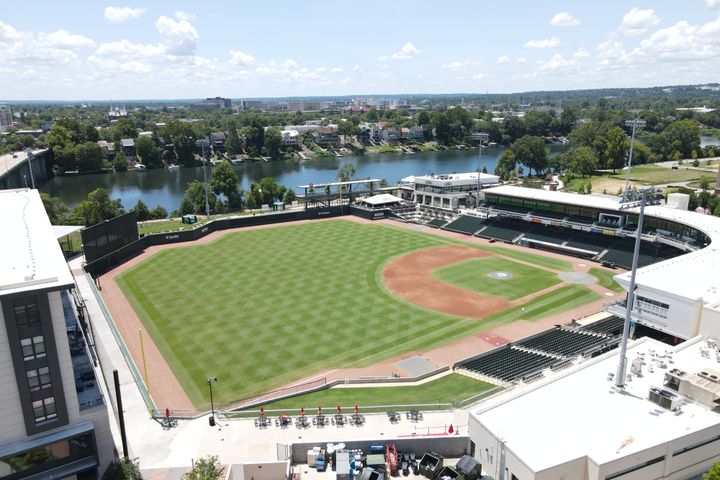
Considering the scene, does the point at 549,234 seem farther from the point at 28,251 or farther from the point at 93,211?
the point at 93,211

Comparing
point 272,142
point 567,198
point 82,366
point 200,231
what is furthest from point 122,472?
point 272,142

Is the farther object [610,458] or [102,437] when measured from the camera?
[102,437]

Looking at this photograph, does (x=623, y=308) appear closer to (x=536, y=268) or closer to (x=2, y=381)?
(x=536, y=268)

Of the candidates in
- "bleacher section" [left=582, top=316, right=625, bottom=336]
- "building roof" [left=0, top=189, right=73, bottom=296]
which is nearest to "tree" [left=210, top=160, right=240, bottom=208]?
"building roof" [left=0, top=189, right=73, bottom=296]

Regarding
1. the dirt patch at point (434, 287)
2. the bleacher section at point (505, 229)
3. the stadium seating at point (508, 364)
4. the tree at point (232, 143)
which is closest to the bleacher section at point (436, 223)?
the bleacher section at point (505, 229)

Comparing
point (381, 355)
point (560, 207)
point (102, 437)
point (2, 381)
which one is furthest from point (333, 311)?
point (560, 207)

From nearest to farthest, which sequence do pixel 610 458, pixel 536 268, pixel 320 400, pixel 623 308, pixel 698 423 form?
pixel 610 458, pixel 698 423, pixel 320 400, pixel 623 308, pixel 536 268
